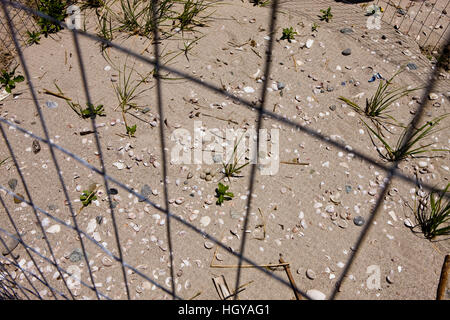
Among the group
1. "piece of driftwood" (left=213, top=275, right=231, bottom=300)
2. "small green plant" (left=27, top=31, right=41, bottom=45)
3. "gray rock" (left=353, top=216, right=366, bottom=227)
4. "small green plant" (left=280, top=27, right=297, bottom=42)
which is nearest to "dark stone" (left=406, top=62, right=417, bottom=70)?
"small green plant" (left=280, top=27, right=297, bottom=42)

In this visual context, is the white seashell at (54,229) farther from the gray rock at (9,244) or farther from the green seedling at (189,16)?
the green seedling at (189,16)

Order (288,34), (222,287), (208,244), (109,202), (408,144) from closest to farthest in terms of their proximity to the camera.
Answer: (222,287) < (208,244) < (109,202) < (408,144) < (288,34)

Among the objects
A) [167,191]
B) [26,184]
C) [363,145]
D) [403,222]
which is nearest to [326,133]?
[363,145]

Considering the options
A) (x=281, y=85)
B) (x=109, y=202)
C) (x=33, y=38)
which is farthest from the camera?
(x=33, y=38)

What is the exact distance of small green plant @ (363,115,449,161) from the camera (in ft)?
7.93

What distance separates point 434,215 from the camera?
6.97 feet

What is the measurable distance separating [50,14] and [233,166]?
2019 mm

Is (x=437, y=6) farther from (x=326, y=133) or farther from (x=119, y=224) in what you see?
(x=119, y=224)

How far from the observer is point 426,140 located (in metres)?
2.59

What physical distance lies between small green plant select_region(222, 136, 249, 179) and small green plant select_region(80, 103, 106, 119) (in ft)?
3.03

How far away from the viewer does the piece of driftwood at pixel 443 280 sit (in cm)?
198

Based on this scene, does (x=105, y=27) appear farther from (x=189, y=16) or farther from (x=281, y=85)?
(x=281, y=85)

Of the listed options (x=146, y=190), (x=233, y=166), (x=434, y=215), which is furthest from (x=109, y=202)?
(x=434, y=215)
